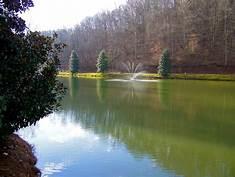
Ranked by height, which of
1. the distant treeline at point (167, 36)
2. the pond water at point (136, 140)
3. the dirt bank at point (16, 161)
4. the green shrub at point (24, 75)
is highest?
the distant treeline at point (167, 36)

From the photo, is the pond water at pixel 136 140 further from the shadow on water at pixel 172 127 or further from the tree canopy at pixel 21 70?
the tree canopy at pixel 21 70

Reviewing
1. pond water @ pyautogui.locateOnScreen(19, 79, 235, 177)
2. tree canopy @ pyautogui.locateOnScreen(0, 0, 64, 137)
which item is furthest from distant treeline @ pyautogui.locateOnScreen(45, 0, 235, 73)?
tree canopy @ pyautogui.locateOnScreen(0, 0, 64, 137)

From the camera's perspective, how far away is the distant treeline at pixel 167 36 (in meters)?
63.7

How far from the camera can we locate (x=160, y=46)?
7338 cm

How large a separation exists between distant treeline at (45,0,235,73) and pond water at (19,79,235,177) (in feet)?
133

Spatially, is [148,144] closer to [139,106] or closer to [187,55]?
[139,106]

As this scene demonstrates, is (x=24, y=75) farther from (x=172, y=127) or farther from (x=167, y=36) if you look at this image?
(x=167, y=36)

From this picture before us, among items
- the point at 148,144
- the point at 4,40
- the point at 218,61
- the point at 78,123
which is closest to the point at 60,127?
the point at 78,123

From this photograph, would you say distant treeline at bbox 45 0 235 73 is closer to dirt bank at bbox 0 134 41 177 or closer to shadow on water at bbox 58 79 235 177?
shadow on water at bbox 58 79 235 177

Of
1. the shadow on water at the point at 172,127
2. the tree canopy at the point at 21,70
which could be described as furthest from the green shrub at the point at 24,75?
the shadow on water at the point at 172,127

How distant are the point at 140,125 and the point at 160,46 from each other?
191ft

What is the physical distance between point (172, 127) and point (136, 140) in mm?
3038

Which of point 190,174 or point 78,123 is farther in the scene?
point 78,123

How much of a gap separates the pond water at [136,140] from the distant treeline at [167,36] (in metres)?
40.5
